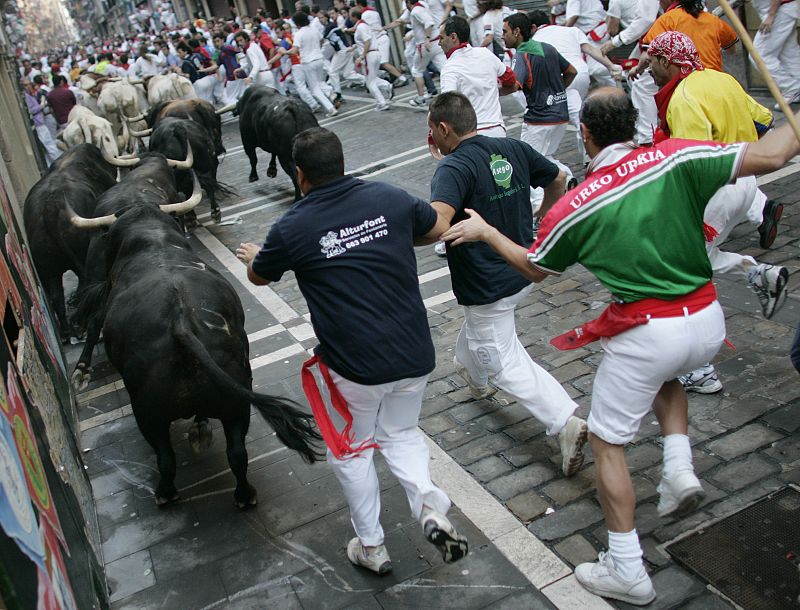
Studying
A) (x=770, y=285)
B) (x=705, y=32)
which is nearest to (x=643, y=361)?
(x=770, y=285)

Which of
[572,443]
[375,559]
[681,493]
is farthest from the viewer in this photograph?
[572,443]

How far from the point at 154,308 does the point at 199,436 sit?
112cm

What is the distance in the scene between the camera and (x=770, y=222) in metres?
7.14

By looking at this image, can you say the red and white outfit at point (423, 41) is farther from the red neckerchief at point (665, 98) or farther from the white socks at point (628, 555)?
the white socks at point (628, 555)

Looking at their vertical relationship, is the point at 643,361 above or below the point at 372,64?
below

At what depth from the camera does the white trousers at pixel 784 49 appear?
998cm

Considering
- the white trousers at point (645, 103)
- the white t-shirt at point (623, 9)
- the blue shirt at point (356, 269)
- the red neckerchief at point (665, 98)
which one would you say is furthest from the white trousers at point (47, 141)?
the blue shirt at point (356, 269)

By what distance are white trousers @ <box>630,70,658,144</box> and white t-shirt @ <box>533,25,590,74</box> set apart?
0.66m

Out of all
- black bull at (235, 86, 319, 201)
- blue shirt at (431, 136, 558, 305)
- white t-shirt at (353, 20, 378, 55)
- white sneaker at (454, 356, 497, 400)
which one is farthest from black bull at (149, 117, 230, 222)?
blue shirt at (431, 136, 558, 305)

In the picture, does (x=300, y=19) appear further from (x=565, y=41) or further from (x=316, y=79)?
(x=565, y=41)

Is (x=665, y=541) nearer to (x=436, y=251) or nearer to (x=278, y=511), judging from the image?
(x=278, y=511)

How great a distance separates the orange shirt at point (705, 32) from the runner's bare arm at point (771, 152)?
15.0 ft

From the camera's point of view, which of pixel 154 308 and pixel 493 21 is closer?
pixel 154 308

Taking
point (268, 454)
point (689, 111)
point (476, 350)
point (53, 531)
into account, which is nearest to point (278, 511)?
point (268, 454)
